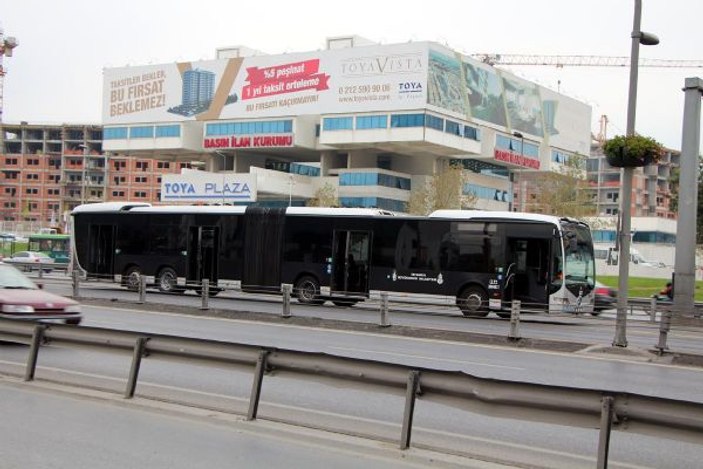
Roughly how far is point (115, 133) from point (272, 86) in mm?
23540

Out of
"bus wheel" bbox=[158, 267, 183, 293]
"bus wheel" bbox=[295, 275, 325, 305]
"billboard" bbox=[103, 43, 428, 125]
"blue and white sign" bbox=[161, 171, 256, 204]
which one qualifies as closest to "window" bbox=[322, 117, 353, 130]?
"billboard" bbox=[103, 43, 428, 125]

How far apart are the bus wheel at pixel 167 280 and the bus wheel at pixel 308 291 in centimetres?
509

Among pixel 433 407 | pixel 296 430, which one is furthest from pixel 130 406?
pixel 433 407

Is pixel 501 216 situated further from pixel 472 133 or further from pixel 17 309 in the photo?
pixel 472 133

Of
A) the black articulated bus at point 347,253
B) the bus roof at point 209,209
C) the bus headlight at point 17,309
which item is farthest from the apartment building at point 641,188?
the bus headlight at point 17,309

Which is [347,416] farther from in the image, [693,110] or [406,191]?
[406,191]

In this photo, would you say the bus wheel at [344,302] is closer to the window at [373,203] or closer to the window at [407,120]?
the window at [407,120]

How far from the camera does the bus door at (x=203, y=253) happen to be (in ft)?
99.2

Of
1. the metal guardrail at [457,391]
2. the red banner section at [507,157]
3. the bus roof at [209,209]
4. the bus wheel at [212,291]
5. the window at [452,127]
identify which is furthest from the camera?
the red banner section at [507,157]

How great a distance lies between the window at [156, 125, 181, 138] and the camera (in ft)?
313

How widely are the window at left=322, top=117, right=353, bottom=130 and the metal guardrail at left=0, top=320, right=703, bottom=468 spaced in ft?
251

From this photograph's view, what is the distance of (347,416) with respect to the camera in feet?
28.8

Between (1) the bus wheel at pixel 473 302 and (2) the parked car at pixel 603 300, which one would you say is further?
(2) the parked car at pixel 603 300

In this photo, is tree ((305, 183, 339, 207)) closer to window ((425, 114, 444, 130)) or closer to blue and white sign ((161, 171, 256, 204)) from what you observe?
blue and white sign ((161, 171, 256, 204))
